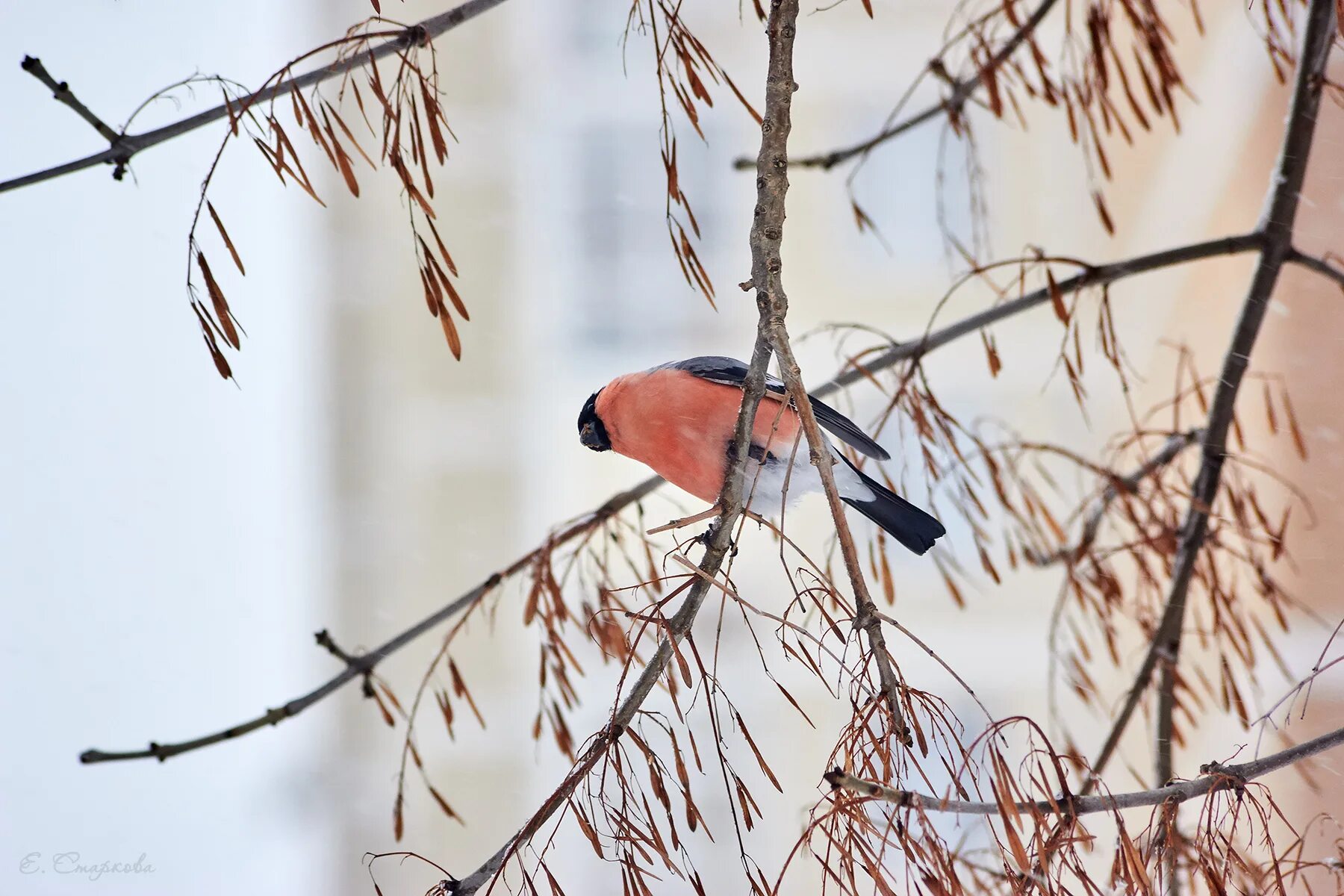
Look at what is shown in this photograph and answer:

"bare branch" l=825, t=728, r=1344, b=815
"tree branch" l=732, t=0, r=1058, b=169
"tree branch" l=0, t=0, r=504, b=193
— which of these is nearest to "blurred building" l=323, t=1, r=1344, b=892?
"tree branch" l=732, t=0, r=1058, b=169

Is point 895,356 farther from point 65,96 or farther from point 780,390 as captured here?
point 65,96

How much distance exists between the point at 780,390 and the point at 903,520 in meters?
0.14

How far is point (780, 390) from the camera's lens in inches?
30.0

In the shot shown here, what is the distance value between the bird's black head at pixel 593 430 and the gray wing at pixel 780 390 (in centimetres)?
7

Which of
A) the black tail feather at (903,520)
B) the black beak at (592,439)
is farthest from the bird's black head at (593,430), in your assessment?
the black tail feather at (903,520)

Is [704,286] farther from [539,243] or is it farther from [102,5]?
[539,243]

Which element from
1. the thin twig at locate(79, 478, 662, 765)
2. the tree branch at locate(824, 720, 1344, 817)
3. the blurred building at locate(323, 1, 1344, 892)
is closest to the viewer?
the tree branch at locate(824, 720, 1344, 817)

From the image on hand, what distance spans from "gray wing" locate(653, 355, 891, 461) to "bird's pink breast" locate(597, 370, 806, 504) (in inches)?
0.6

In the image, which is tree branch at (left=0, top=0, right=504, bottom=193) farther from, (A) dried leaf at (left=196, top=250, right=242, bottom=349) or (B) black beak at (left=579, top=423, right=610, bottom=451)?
(B) black beak at (left=579, top=423, right=610, bottom=451)

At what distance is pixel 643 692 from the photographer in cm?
49

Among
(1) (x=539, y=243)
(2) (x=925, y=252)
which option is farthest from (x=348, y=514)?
(2) (x=925, y=252)

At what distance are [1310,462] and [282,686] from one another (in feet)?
4.93

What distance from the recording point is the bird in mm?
720

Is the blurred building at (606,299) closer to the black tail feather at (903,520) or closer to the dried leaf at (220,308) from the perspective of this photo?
the black tail feather at (903,520)
